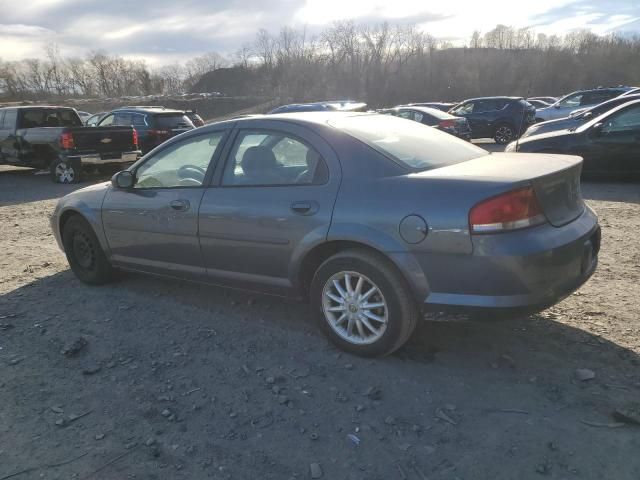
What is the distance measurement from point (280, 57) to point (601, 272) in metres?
78.3

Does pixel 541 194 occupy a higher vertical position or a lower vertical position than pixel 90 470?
higher

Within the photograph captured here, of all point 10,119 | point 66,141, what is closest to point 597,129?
point 66,141

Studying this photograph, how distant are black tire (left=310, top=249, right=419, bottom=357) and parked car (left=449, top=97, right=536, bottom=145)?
16547 millimetres

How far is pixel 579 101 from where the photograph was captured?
19.7 metres

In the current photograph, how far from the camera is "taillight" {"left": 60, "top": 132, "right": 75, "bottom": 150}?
11.7m

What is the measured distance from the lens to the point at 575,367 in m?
3.14

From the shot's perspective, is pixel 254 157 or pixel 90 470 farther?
pixel 254 157

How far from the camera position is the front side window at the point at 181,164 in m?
4.09

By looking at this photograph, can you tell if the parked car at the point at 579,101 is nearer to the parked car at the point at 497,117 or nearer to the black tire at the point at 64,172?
the parked car at the point at 497,117

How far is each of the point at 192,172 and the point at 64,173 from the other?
32.3ft

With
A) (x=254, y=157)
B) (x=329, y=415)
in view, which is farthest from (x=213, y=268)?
(x=329, y=415)

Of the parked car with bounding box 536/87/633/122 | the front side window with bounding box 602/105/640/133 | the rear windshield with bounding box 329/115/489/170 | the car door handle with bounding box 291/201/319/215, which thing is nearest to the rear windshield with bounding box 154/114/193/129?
the front side window with bounding box 602/105/640/133

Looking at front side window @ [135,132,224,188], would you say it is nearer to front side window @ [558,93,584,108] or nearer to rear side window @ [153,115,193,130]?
rear side window @ [153,115,193,130]

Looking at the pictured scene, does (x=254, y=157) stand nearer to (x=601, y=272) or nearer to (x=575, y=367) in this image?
(x=575, y=367)
